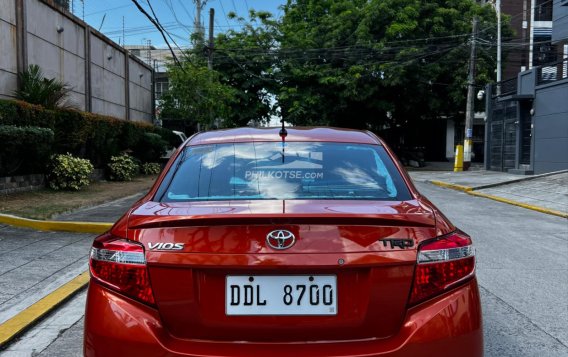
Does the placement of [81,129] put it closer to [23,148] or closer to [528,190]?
[23,148]

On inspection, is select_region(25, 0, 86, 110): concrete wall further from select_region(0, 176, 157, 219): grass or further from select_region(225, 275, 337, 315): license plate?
select_region(225, 275, 337, 315): license plate

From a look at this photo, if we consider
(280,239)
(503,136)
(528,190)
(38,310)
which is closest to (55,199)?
(38,310)

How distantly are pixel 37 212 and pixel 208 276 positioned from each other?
758 centimetres

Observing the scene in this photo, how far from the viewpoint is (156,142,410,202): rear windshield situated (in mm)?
2812

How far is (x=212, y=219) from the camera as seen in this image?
2.27 metres

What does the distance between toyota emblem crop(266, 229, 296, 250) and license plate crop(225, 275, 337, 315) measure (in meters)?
0.12

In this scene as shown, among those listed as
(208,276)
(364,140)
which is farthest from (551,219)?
(208,276)

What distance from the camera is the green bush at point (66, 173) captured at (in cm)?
1247

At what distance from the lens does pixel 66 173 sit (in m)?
12.5

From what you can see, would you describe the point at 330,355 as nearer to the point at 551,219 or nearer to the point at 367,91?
the point at 551,219

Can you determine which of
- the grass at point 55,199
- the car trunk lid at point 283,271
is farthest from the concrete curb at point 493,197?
the car trunk lid at point 283,271

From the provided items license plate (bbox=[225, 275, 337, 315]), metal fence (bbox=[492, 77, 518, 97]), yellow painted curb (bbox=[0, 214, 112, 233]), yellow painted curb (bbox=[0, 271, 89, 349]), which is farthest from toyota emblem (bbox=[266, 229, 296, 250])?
metal fence (bbox=[492, 77, 518, 97])

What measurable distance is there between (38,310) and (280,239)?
3070 millimetres

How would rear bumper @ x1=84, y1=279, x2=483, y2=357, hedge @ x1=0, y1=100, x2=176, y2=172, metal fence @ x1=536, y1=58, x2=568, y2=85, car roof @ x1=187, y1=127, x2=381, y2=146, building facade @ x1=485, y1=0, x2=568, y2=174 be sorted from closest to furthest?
rear bumper @ x1=84, y1=279, x2=483, y2=357 → car roof @ x1=187, y1=127, x2=381, y2=146 → hedge @ x1=0, y1=100, x2=176, y2=172 → building facade @ x1=485, y1=0, x2=568, y2=174 → metal fence @ x1=536, y1=58, x2=568, y2=85
